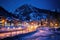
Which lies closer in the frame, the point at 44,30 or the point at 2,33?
the point at 2,33

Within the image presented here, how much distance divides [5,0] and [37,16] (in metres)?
0.79

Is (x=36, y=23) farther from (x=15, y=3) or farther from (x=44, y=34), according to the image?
(x=15, y=3)

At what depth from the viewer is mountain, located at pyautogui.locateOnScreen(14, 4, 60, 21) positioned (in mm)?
3270

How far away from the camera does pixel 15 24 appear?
3213 millimetres

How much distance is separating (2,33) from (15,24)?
34cm

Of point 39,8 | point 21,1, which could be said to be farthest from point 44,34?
point 21,1

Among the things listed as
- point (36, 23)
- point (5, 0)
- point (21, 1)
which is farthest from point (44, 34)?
point (5, 0)

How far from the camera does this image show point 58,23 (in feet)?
11.2

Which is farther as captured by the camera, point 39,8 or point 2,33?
point 39,8

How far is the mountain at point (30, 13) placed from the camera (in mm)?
3270

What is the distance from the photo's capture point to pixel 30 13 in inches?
132

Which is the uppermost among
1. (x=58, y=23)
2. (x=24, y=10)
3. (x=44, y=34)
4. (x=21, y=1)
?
(x=21, y=1)

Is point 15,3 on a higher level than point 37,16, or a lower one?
higher

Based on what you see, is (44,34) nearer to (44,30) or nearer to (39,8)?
(44,30)
